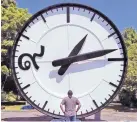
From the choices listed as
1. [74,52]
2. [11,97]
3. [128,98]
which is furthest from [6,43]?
[74,52]

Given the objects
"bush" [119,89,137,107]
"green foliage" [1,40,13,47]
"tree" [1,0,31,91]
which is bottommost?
"bush" [119,89,137,107]

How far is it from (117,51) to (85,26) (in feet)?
0.82

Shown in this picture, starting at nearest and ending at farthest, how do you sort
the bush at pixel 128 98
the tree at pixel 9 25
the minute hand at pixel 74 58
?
1. the minute hand at pixel 74 58
2. the tree at pixel 9 25
3. the bush at pixel 128 98

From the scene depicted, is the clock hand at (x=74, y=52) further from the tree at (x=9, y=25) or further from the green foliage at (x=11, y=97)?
the green foliage at (x=11, y=97)

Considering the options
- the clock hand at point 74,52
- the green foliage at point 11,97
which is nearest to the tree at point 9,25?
the green foliage at point 11,97

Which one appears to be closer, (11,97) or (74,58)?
(74,58)

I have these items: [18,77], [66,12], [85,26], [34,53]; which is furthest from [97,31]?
[18,77]

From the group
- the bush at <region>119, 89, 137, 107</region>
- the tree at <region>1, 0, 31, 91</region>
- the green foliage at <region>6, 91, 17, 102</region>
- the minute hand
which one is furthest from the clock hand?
the green foliage at <region>6, 91, 17, 102</region>

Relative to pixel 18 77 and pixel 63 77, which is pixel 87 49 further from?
pixel 18 77

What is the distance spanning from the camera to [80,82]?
2203 mm

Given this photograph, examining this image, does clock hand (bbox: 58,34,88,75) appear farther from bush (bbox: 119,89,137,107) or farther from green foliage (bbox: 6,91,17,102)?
green foliage (bbox: 6,91,17,102)

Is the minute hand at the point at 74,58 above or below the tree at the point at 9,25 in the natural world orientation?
below

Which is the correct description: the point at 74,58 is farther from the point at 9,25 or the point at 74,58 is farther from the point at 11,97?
the point at 11,97

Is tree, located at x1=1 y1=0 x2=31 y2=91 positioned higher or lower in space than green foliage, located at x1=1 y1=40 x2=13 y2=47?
higher
